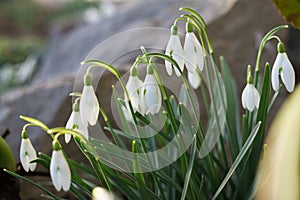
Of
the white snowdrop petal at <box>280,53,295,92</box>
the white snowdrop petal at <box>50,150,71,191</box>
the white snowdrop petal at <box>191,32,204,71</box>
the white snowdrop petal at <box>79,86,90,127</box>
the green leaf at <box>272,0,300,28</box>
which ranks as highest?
the green leaf at <box>272,0,300,28</box>

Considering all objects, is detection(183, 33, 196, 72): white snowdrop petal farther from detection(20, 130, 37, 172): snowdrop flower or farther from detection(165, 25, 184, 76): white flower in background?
detection(20, 130, 37, 172): snowdrop flower

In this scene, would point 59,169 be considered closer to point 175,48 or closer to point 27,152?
point 27,152

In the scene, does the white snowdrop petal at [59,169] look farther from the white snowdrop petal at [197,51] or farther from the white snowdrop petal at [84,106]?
the white snowdrop petal at [197,51]

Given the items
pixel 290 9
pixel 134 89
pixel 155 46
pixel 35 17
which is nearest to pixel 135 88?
pixel 134 89

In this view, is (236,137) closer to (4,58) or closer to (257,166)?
(257,166)

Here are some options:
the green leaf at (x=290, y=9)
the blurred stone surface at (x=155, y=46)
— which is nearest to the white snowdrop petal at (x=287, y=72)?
the green leaf at (x=290, y=9)

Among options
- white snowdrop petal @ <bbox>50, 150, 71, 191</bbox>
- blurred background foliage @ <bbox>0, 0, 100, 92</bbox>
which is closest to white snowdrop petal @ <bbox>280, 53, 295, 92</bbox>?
white snowdrop petal @ <bbox>50, 150, 71, 191</bbox>

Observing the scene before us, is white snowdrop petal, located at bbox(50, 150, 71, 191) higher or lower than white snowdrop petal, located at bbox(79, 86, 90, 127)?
lower

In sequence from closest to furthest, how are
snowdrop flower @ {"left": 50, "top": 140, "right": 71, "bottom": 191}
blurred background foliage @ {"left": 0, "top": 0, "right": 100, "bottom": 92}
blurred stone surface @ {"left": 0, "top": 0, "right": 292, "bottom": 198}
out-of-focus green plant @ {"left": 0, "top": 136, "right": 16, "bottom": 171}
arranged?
snowdrop flower @ {"left": 50, "top": 140, "right": 71, "bottom": 191}, out-of-focus green plant @ {"left": 0, "top": 136, "right": 16, "bottom": 171}, blurred stone surface @ {"left": 0, "top": 0, "right": 292, "bottom": 198}, blurred background foliage @ {"left": 0, "top": 0, "right": 100, "bottom": 92}
